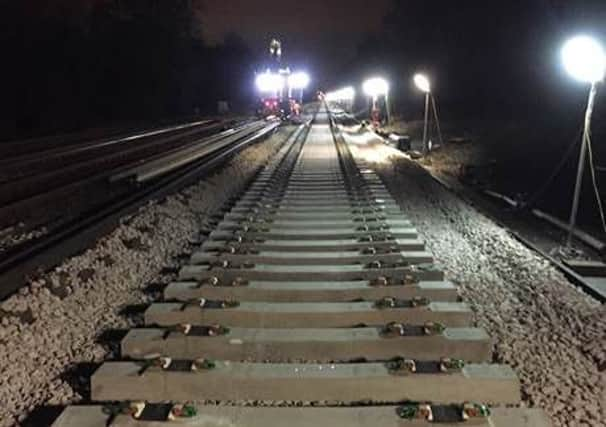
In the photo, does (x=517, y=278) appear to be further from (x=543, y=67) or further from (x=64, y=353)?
(x=543, y=67)

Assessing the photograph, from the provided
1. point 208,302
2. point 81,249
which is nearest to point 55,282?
point 81,249

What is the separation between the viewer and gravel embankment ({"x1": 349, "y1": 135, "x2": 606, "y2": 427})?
3.77 metres

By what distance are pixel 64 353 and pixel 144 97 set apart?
4700 centimetres

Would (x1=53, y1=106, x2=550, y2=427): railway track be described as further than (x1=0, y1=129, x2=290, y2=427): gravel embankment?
No

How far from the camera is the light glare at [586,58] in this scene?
7289 mm

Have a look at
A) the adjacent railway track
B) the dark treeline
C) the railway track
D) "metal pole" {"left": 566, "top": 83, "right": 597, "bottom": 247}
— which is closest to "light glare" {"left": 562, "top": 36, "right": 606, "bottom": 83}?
"metal pole" {"left": 566, "top": 83, "right": 597, "bottom": 247}

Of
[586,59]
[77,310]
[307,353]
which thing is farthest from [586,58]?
[77,310]

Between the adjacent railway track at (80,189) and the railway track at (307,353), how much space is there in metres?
1.58

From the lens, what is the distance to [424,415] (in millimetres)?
3303

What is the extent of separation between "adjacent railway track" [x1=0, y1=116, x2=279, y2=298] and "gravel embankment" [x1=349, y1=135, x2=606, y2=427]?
163 inches

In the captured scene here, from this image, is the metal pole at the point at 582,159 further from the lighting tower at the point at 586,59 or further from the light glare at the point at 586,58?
the light glare at the point at 586,58

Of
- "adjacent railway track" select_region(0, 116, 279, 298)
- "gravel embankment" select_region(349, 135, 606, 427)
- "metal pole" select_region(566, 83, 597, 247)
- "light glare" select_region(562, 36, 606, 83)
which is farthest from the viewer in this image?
"metal pole" select_region(566, 83, 597, 247)

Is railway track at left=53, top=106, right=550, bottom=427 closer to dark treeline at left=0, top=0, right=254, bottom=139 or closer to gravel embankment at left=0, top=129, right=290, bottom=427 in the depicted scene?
gravel embankment at left=0, top=129, right=290, bottom=427

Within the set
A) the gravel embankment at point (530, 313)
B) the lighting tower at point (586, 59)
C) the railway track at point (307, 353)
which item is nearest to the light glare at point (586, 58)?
the lighting tower at point (586, 59)
